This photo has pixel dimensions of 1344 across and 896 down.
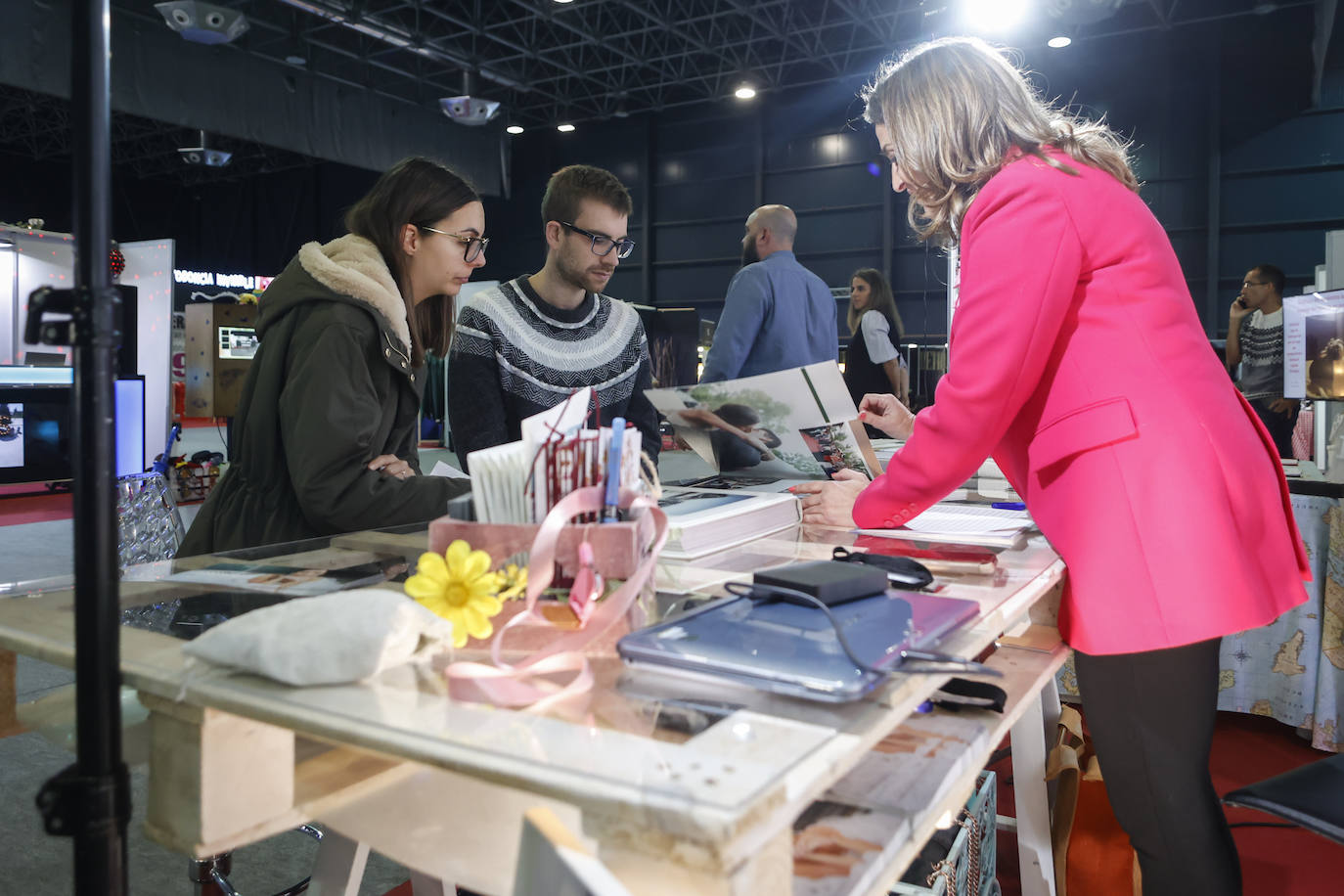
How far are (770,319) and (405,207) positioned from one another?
5.08ft

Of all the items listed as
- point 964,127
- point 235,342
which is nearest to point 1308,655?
point 964,127

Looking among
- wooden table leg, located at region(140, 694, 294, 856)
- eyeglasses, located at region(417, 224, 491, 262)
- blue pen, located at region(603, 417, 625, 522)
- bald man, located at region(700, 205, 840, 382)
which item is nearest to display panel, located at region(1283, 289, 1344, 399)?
bald man, located at region(700, 205, 840, 382)

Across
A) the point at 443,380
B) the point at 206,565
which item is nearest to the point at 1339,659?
the point at 206,565

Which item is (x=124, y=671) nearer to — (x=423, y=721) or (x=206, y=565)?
(x=423, y=721)

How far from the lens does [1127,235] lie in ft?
3.66

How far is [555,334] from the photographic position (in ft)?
6.48

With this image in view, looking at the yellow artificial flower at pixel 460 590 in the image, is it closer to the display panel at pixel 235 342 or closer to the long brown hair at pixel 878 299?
the long brown hair at pixel 878 299

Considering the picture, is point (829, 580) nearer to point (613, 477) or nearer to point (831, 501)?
point (613, 477)

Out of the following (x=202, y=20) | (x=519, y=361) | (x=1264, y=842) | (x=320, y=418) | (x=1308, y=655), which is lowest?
(x=1264, y=842)

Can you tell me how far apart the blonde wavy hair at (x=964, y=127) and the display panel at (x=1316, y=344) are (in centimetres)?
188

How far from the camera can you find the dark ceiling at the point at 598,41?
10.7 meters

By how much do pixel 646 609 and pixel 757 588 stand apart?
9cm

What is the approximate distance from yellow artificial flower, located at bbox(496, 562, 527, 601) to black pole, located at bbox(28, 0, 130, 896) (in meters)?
0.26

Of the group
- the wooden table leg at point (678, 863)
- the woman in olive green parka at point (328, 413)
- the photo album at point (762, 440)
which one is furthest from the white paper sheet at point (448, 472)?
the wooden table leg at point (678, 863)
